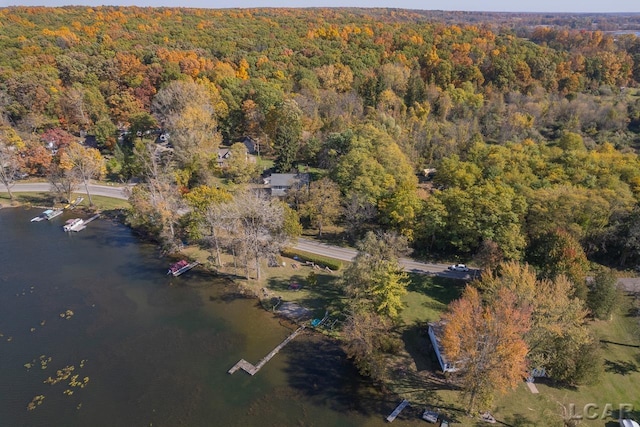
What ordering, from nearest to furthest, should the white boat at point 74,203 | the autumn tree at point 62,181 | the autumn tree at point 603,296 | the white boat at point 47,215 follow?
the autumn tree at point 603,296
the white boat at point 47,215
the autumn tree at point 62,181
the white boat at point 74,203

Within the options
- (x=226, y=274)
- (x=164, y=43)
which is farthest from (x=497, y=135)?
(x=164, y=43)

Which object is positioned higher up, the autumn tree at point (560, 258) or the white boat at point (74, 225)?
the autumn tree at point (560, 258)

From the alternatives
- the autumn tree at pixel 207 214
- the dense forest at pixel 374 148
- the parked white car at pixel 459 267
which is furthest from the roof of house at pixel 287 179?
the parked white car at pixel 459 267

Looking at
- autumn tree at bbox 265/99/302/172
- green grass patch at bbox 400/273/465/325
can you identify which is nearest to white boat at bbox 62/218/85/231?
autumn tree at bbox 265/99/302/172

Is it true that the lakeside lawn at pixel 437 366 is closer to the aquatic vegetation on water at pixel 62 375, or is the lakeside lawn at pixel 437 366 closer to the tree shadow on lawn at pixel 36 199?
the aquatic vegetation on water at pixel 62 375

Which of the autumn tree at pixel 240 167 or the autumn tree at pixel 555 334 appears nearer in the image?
the autumn tree at pixel 555 334

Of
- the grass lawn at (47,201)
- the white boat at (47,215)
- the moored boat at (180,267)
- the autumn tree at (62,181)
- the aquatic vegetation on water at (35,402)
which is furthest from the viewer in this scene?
the grass lawn at (47,201)
